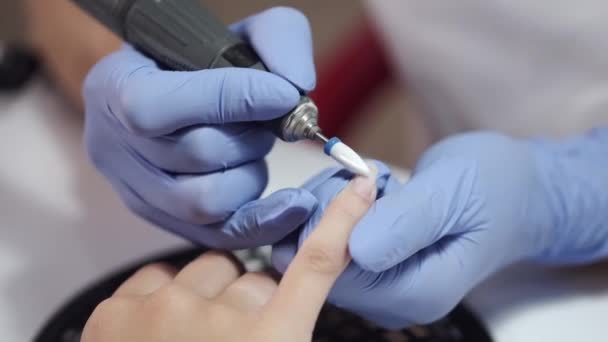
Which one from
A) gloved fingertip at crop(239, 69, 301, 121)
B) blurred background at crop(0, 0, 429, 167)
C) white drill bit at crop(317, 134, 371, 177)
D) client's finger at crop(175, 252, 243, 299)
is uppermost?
gloved fingertip at crop(239, 69, 301, 121)

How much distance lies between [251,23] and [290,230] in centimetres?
19

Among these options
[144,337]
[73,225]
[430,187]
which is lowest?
[73,225]

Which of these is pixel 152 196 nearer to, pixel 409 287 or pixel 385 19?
pixel 409 287

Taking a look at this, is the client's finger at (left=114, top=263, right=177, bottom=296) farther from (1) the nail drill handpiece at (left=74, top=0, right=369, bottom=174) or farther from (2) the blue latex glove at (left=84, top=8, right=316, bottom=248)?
(1) the nail drill handpiece at (left=74, top=0, right=369, bottom=174)

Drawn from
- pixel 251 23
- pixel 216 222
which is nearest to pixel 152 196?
pixel 216 222

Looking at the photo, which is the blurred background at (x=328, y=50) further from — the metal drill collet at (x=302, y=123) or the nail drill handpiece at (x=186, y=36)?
the metal drill collet at (x=302, y=123)

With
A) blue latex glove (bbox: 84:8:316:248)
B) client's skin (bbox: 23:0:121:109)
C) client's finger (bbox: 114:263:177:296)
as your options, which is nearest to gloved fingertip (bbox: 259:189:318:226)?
blue latex glove (bbox: 84:8:316:248)

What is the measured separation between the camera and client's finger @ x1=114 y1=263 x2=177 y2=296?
0.49 meters

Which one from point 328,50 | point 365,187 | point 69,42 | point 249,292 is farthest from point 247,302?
point 328,50

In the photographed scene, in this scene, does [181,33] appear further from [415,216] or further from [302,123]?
[415,216]

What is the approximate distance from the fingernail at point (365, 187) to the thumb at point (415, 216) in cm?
1

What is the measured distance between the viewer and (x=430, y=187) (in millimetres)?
476

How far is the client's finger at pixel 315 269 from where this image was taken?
392mm

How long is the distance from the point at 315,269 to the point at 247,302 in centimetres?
7
